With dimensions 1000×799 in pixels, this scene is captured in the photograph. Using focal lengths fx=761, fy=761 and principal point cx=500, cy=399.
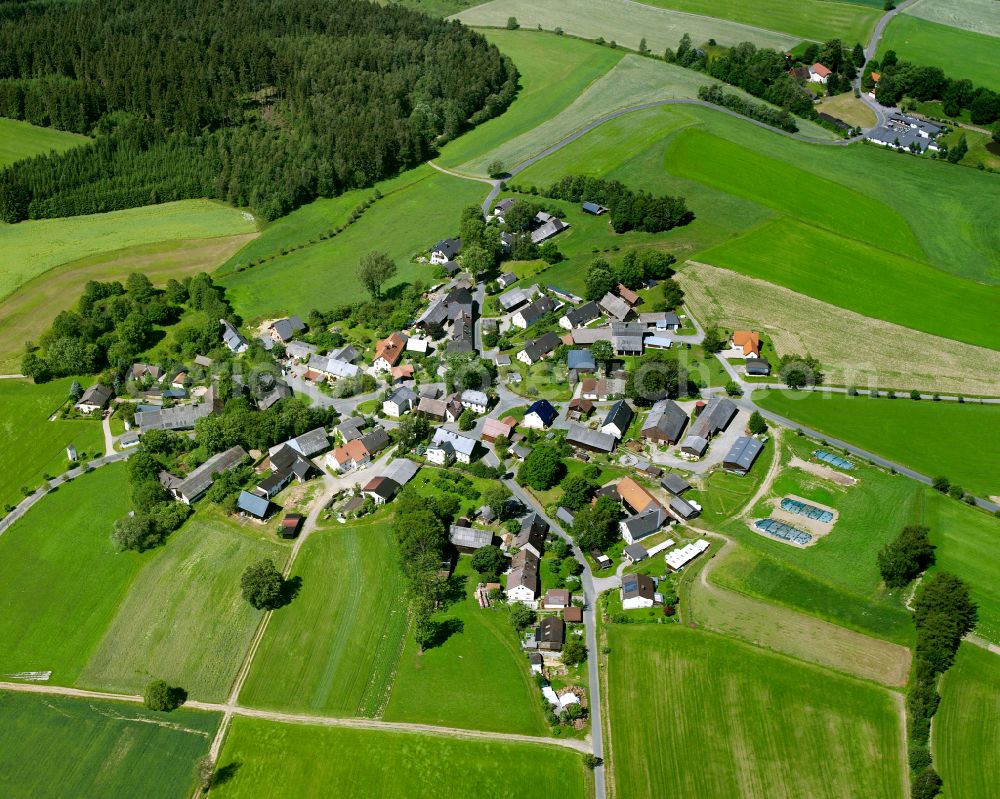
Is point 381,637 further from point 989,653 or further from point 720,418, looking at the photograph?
point 989,653

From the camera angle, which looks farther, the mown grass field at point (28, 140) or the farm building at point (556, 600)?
the mown grass field at point (28, 140)

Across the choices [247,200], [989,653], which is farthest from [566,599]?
[247,200]

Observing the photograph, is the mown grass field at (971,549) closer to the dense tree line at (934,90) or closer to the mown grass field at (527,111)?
the mown grass field at (527,111)

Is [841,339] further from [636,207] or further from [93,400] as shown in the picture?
[93,400]

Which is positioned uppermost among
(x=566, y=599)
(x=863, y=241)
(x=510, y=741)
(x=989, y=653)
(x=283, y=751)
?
(x=863, y=241)

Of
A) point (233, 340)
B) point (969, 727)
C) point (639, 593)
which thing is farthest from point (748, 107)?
point (969, 727)

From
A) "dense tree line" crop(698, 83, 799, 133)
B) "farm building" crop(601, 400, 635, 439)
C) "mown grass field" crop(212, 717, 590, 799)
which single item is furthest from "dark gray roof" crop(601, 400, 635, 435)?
"dense tree line" crop(698, 83, 799, 133)

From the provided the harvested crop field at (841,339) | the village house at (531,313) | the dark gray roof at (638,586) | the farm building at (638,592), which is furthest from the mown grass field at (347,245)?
the farm building at (638,592)
